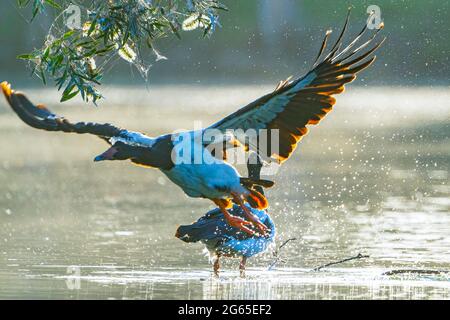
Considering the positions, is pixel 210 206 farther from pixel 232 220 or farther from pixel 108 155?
pixel 108 155

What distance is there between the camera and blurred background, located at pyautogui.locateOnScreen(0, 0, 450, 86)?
3030 cm

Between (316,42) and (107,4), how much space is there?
18.9 meters

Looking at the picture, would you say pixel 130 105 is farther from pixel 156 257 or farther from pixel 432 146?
pixel 156 257

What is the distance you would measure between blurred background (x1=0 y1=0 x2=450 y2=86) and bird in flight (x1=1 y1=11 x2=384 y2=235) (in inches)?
724

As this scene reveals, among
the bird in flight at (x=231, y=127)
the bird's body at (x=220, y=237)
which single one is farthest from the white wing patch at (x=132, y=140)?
the bird's body at (x=220, y=237)

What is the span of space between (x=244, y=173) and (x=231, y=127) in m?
7.71

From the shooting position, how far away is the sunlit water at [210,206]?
1085 cm

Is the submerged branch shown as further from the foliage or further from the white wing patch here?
the foliage

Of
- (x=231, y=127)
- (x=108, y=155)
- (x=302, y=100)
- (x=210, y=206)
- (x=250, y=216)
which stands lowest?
(x=250, y=216)

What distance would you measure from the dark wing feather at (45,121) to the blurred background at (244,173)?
120 cm

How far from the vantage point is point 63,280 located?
36.0ft

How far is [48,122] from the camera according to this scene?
10656 mm

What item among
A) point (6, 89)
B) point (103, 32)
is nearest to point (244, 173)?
point (103, 32)
